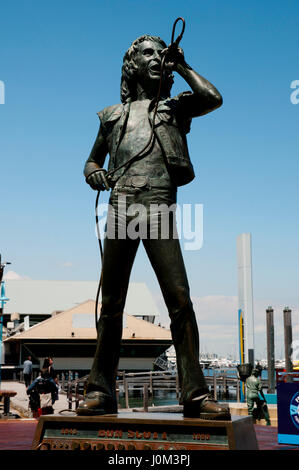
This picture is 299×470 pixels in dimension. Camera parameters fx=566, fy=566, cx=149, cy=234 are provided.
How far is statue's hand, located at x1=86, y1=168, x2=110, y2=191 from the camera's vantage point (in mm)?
4914

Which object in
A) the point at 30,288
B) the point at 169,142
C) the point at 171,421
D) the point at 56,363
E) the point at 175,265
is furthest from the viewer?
the point at 30,288

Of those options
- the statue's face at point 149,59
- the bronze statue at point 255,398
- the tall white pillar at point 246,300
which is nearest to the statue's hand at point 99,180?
the statue's face at point 149,59

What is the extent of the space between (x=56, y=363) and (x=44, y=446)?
40125 millimetres

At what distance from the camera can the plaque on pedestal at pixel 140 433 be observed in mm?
3895

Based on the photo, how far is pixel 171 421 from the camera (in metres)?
3.99

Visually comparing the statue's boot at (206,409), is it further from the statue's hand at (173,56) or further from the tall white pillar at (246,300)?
the tall white pillar at (246,300)

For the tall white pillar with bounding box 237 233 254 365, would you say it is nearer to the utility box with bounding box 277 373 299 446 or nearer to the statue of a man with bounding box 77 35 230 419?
the utility box with bounding box 277 373 299 446

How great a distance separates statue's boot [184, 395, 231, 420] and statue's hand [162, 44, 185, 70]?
273cm

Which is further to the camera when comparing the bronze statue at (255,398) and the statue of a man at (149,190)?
the bronze statue at (255,398)

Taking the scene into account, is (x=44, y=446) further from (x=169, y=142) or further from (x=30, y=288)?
(x=30, y=288)

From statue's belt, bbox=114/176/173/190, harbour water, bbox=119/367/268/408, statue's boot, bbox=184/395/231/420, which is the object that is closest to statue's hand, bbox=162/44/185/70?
statue's belt, bbox=114/176/173/190

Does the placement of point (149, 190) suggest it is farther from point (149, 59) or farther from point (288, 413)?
point (288, 413)
